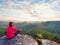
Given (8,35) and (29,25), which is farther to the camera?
(29,25)

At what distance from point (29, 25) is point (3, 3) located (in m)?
1.65

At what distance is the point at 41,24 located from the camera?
9.26 metres

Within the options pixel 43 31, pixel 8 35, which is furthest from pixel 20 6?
pixel 8 35

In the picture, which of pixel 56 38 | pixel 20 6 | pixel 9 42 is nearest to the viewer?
pixel 9 42

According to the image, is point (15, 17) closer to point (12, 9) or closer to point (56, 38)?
point (12, 9)

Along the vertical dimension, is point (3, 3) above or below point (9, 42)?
above

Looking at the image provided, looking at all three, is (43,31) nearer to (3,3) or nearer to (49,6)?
(49,6)

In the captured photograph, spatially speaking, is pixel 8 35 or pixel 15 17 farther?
pixel 15 17

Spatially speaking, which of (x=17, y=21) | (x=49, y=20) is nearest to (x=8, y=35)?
(x=17, y=21)

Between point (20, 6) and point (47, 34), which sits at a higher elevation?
point (20, 6)

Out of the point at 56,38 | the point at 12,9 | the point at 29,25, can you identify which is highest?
the point at 12,9

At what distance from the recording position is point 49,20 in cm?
941

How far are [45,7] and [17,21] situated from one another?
1.53 metres

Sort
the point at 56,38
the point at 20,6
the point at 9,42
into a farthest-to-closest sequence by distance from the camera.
Answer: the point at 20,6 < the point at 56,38 < the point at 9,42
